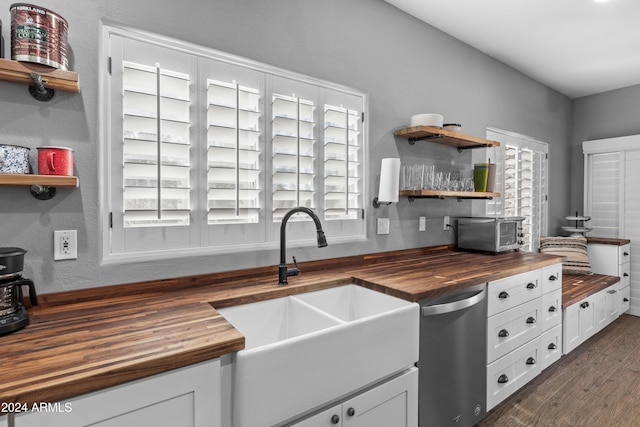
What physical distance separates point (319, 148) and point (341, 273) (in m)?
0.76

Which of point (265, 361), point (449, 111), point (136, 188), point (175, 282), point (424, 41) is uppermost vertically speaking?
point (424, 41)

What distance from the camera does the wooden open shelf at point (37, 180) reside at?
3.72ft

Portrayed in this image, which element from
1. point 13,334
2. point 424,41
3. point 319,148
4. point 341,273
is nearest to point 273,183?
point 319,148

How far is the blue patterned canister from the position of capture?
1.16m

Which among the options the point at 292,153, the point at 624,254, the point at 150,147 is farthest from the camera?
the point at 624,254

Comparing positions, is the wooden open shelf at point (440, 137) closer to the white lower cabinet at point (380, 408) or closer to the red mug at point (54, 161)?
the white lower cabinet at point (380, 408)

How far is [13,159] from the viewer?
1.18 m

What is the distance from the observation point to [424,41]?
266cm

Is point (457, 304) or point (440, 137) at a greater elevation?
point (440, 137)

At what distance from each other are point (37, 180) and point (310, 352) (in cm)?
113

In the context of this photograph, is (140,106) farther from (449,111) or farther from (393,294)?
(449,111)

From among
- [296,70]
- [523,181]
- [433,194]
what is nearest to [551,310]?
[433,194]

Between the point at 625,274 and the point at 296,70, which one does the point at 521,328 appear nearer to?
the point at 296,70

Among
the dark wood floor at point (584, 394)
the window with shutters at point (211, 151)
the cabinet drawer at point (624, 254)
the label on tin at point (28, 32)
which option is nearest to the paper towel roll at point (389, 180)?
the window with shutters at point (211, 151)
